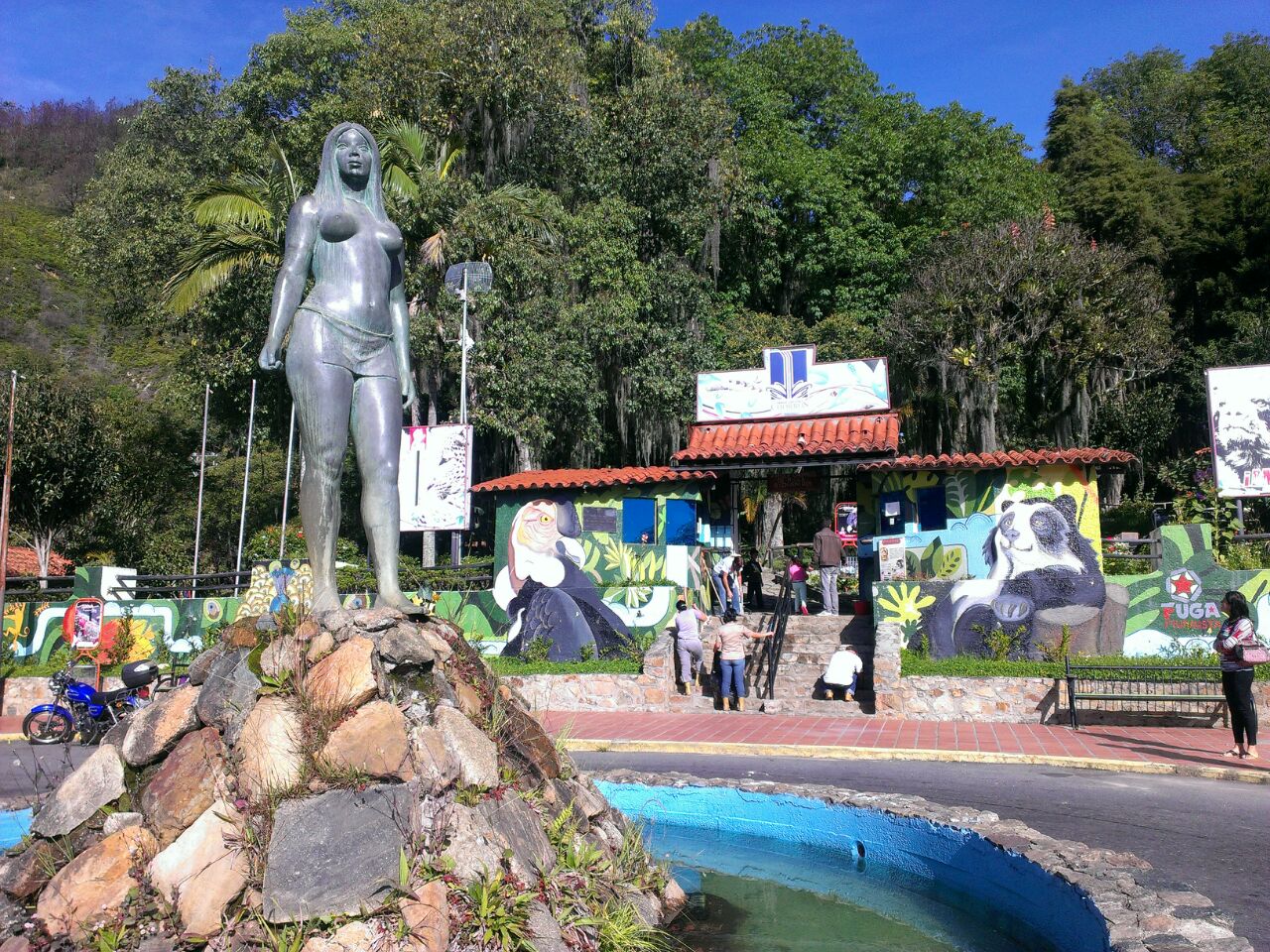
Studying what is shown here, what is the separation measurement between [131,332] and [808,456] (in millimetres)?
46895

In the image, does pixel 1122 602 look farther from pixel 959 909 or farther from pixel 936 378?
pixel 936 378

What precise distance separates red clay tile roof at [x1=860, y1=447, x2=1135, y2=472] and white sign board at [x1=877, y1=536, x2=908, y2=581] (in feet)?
4.11

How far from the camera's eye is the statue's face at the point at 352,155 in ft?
20.1

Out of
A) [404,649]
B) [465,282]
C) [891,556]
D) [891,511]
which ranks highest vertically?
[465,282]

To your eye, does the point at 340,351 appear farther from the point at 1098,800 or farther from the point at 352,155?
the point at 1098,800

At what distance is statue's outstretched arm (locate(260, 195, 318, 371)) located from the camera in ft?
19.6

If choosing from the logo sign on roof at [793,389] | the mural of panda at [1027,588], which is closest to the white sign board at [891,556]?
the mural of panda at [1027,588]

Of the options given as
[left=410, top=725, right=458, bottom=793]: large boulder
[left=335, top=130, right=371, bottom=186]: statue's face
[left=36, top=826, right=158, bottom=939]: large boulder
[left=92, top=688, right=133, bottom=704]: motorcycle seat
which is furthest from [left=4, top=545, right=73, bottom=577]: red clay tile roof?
[left=410, top=725, right=458, bottom=793]: large boulder

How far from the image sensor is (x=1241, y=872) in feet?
19.2

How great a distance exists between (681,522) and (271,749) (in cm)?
1364

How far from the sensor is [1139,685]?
12.7 m

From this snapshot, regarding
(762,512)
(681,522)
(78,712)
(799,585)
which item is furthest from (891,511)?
(762,512)

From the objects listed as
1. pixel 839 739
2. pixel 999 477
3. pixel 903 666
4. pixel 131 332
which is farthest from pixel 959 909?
pixel 131 332

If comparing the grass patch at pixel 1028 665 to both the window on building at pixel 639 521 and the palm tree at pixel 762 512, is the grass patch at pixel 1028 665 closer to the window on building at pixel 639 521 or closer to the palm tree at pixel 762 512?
the window on building at pixel 639 521
